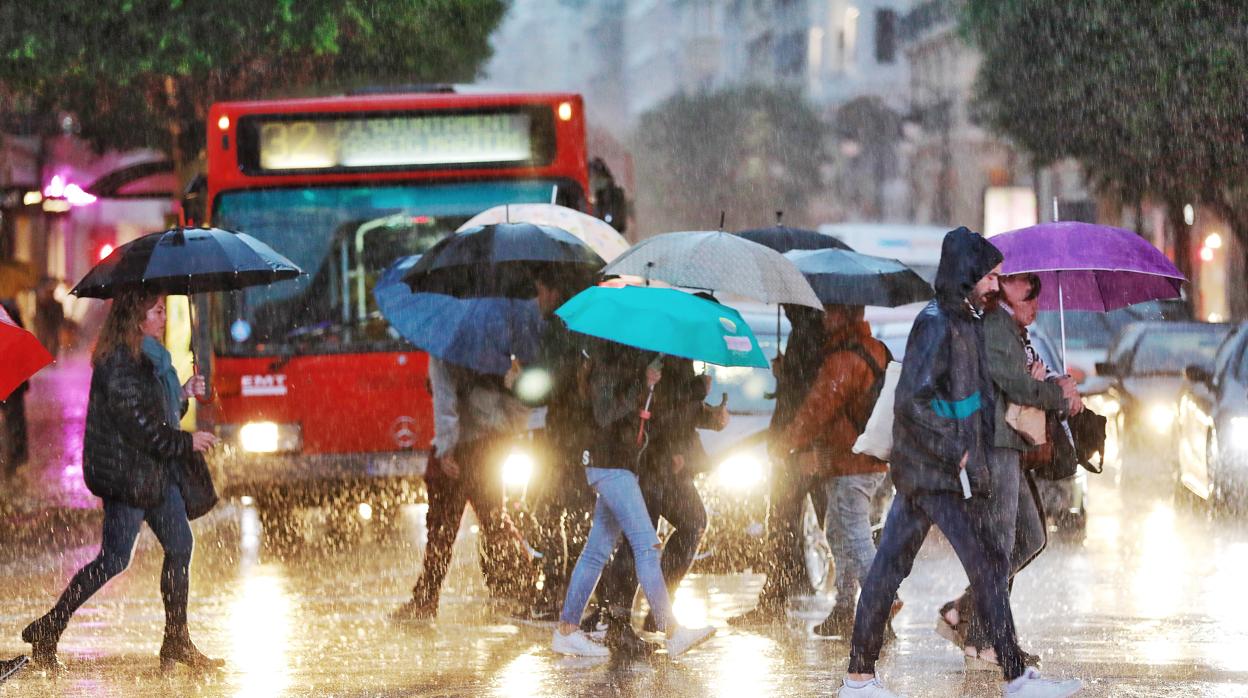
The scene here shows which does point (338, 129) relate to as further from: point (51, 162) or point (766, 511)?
point (51, 162)

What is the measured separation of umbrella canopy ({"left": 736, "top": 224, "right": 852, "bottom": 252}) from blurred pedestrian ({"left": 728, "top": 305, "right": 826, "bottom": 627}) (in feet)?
2.77

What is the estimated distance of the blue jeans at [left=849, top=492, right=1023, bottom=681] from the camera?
6.91m

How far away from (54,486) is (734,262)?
10.4m

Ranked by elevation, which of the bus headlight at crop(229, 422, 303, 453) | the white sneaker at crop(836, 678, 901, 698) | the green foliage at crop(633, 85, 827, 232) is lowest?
A: the white sneaker at crop(836, 678, 901, 698)

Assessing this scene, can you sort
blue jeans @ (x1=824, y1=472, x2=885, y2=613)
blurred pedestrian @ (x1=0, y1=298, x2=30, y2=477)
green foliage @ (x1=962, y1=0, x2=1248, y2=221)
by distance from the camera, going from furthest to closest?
green foliage @ (x1=962, y1=0, x2=1248, y2=221) < blurred pedestrian @ (x1=0, y1=298, x2=30, y2=477) < blue jeans @ (x1=824, y1=472, x2=885, y2=613)

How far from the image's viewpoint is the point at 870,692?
273 inches

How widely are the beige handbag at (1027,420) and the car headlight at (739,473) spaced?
3.55m

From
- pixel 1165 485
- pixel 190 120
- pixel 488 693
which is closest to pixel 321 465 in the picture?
pixel 488 693

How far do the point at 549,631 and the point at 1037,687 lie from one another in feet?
8.78

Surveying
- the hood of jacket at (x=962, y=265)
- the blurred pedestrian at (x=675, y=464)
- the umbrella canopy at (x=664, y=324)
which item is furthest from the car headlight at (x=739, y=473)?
the hood of jacket at (x=962, y=265)

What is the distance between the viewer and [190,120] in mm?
23094

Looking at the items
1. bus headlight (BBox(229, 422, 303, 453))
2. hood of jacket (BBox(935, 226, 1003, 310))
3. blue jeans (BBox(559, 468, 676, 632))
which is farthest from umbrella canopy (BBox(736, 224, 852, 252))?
bus headlight (BBox(229, 422, 303, 453))

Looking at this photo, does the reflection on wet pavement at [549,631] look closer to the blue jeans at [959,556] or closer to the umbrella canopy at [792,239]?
the blue jeans at [959,556]

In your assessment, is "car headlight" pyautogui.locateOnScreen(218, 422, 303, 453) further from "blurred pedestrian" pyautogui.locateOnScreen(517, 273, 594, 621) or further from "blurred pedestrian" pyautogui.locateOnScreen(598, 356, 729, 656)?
"blurred pedestrian" pyautogui.locateOnScreen(598, 356, 729, 656)
